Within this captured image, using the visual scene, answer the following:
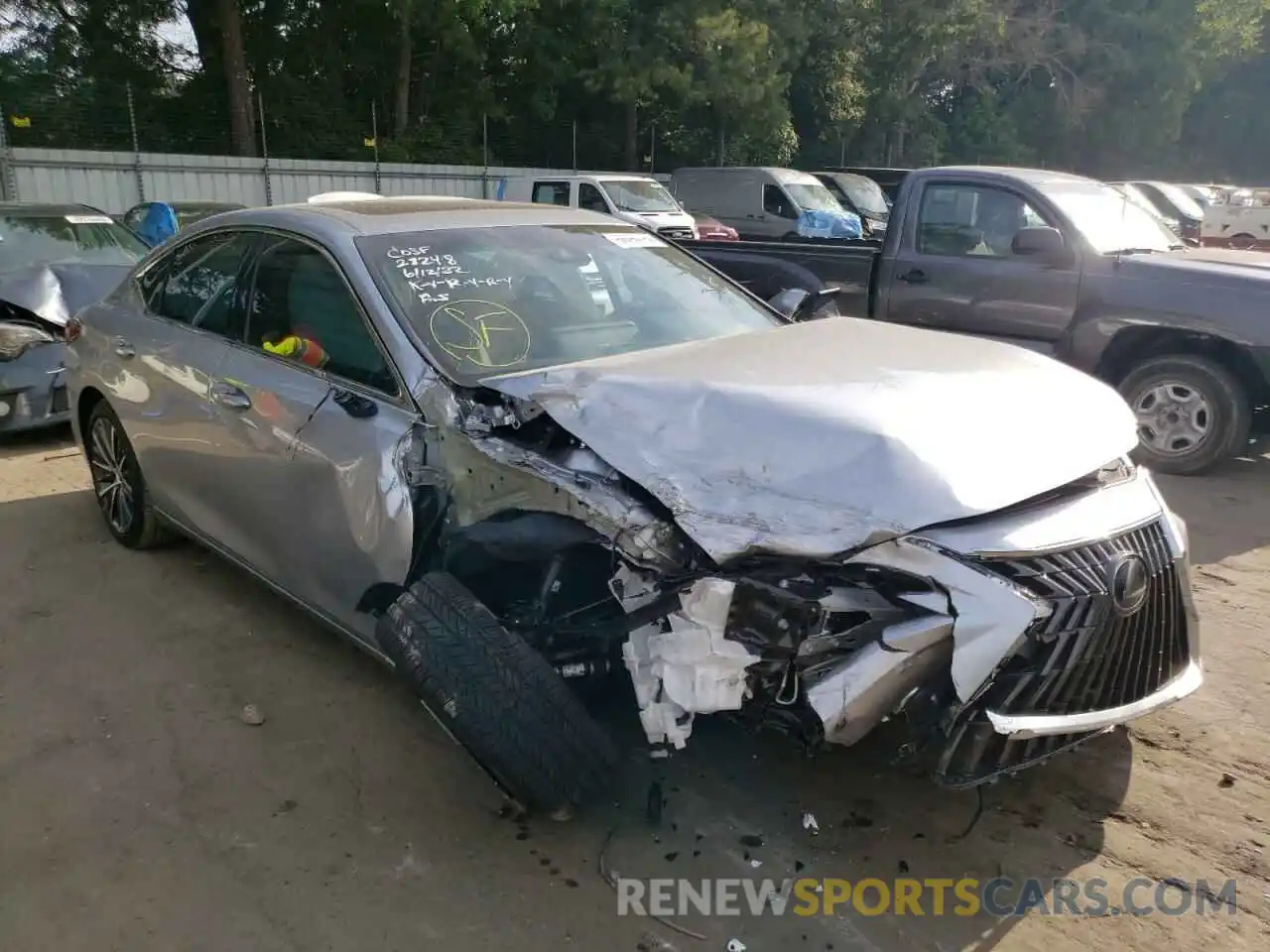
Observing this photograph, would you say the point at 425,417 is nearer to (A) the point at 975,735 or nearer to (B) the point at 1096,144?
(A) the point at 975,735

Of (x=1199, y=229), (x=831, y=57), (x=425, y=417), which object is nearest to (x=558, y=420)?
(x=425, y=417)

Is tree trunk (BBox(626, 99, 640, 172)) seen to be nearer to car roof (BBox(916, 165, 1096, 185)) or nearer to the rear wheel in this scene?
car roof (BBox(916, 165, 1096, 185))

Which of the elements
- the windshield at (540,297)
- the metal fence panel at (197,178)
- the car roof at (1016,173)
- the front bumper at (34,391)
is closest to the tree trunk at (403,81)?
the metal fence panel at (197,178)

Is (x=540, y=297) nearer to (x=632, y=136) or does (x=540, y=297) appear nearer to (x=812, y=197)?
(x=812, y=197)

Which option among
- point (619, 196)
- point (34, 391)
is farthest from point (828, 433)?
point (619, 196)

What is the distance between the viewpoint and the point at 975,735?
2467 millimetres

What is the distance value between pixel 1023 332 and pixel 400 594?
517 centimetres

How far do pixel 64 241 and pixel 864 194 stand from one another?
17.1 metres

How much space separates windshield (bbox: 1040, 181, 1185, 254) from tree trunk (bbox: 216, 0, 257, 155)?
16611 mm

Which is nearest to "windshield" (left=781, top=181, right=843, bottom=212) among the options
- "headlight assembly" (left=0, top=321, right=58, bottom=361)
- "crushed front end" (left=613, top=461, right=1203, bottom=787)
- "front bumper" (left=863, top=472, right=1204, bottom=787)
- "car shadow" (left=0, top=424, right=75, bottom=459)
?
"car shadow" (left=0, top=424, right=75, bottom=459)

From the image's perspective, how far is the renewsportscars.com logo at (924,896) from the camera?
2.59 metres

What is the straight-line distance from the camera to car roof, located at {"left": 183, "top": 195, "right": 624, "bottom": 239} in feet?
12.3

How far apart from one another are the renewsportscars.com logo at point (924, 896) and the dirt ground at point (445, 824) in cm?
3

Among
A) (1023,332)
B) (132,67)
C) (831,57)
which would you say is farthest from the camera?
(831,57)
